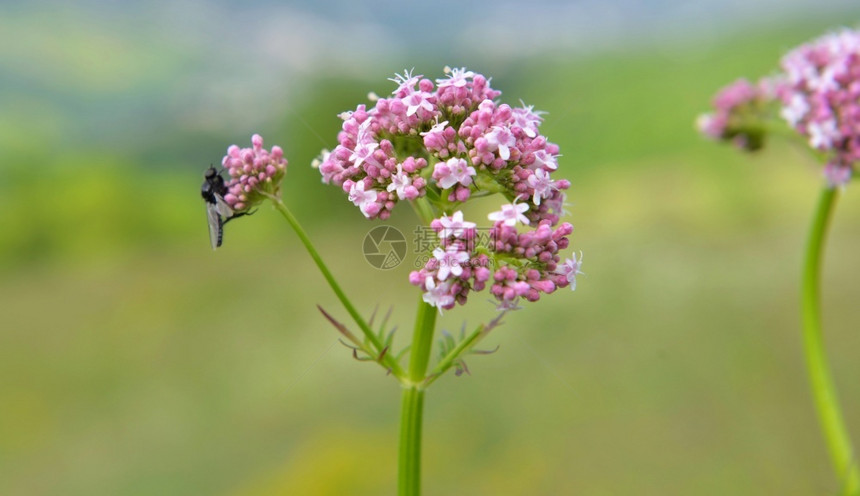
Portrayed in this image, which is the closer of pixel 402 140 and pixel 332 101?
pixel 402 140

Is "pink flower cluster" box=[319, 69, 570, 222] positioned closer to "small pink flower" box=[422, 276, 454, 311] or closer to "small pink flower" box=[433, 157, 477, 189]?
"small pink flower" box=[433, 157, 477, 189]

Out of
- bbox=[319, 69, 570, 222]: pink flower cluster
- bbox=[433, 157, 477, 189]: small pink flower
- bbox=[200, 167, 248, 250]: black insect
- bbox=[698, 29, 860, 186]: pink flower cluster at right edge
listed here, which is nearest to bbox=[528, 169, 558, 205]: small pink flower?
bbox=[319, 69, 570, 222]: pink flower cluster

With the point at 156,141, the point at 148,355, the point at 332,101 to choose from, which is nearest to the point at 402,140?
the point at 148,355

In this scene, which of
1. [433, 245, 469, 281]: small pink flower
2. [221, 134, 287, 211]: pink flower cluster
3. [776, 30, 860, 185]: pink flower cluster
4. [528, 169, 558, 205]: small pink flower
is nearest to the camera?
[433, 245, 469, 281]: small pink flower

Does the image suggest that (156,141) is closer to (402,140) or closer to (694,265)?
(694,265)

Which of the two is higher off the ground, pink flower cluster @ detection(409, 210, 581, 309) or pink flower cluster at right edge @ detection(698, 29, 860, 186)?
pink flower cluster at right edge @ detection(698, 29, 860, 186)

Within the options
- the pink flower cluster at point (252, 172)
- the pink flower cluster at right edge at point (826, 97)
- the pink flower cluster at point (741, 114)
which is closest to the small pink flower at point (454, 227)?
the pink flower cluster at point (252, 172)
